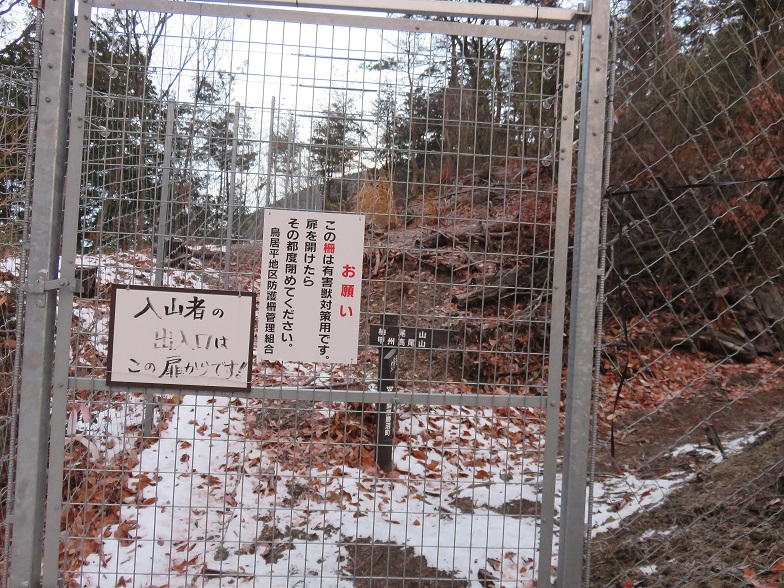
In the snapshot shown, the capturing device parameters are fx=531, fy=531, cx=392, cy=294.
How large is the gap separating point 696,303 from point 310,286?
11.9ft

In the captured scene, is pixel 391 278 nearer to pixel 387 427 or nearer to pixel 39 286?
pixel 387 427

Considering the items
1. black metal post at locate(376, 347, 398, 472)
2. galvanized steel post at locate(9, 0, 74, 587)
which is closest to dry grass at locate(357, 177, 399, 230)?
black metal post at locate(376, 347, 398, 472)

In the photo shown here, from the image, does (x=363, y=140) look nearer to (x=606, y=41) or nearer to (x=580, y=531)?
(x=606, y=41)

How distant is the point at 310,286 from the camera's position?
8.36 feet

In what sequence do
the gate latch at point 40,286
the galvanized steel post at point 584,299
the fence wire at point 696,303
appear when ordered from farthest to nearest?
the fence wire at point 696,303, the galvanized steel post at point 584,299, the gate latch at point 40,286

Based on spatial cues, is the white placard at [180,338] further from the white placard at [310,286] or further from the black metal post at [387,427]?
the black metal post at [387,427]

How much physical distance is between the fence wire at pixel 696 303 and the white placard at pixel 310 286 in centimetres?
132

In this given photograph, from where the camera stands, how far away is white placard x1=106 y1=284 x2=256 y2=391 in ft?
8.14

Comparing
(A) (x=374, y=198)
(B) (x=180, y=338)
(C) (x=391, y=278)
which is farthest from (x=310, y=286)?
(C) (x=391, y=278)

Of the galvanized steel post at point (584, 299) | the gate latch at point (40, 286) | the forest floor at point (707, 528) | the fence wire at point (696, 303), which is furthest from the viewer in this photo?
the fence wire at point (696, 303)

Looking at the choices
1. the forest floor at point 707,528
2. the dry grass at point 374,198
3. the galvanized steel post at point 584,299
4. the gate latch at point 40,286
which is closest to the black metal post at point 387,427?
the dry grass at point 374,198

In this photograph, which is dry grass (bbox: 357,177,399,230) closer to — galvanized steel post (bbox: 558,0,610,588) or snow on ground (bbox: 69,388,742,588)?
galvanized steel post (bbox: 558,0,610,588)

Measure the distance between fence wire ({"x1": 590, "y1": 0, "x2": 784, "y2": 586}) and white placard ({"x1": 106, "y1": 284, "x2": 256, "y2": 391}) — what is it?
1.86 m

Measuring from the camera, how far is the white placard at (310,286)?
99.0 inches
